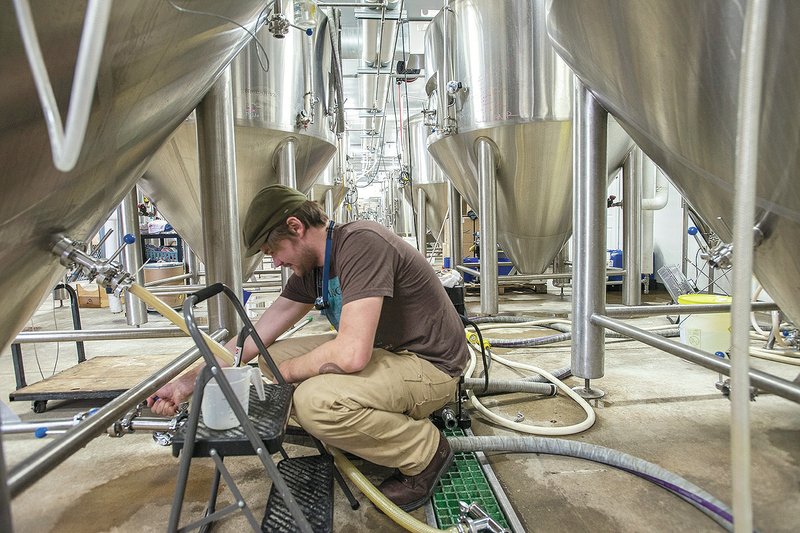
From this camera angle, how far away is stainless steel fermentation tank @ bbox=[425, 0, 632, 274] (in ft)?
6.49

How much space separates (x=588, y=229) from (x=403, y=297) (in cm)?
54

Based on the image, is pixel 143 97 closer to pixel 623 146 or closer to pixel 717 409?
pixel 717 409

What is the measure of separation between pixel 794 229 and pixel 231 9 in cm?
79

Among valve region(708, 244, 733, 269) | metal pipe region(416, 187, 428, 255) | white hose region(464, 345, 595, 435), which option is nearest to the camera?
valve region(708, 244, 733, 269)

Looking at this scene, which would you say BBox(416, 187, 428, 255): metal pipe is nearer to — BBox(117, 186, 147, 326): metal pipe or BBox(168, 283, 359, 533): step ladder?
BBox(117, 186, 147, 326): metal pipe

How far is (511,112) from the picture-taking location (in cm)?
202

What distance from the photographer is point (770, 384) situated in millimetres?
687

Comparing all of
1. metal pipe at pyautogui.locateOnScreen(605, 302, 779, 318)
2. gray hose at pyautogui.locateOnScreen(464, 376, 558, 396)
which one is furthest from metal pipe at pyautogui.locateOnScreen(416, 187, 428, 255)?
metal pipe at pyautogui.locateOnScreen(605, 302, 779, 318)

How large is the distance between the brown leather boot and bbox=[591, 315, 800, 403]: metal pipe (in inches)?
19.4

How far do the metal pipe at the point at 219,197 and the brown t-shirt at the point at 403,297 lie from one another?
26 cm

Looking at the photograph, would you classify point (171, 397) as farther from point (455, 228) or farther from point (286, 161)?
point (455, 228)

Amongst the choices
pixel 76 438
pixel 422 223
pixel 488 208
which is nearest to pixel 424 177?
pixel 422 223

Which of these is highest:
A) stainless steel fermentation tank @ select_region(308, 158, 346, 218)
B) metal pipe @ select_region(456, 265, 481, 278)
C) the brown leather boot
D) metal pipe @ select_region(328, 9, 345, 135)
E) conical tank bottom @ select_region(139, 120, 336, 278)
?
metal pipe @ select_region(328, 9, 345, 135)

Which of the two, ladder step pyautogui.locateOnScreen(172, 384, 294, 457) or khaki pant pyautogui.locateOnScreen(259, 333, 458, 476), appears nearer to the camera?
ladder step pyautogui.locateOnScreen(172, 384, 294, 457)
